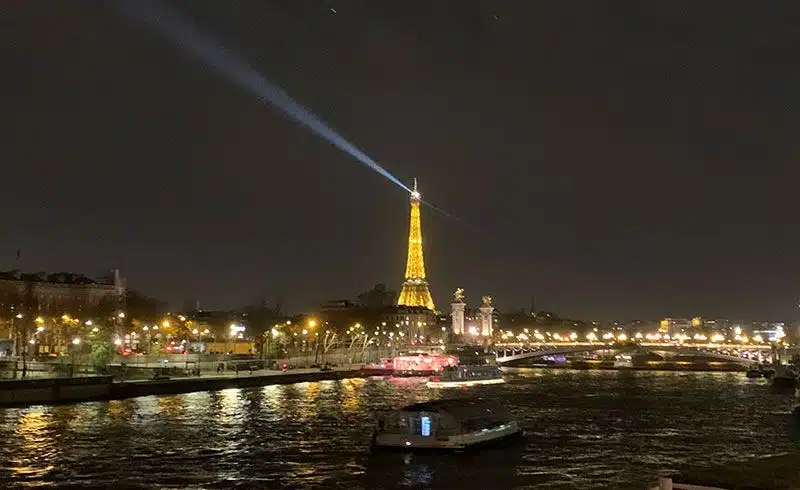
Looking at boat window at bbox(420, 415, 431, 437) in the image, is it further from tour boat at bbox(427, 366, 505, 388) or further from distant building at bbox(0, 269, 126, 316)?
distant building at bbox(0, 269, 126, 316)

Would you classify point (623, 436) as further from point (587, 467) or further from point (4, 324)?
point (4, 324)

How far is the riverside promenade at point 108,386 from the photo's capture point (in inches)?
1970

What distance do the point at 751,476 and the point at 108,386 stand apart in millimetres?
47418

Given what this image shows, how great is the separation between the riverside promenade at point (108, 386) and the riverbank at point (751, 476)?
42.8 metres

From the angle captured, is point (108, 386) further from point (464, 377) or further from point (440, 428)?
point (464, 377)

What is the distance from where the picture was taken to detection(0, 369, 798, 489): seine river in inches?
1094

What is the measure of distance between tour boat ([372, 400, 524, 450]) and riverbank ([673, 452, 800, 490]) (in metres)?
15.2

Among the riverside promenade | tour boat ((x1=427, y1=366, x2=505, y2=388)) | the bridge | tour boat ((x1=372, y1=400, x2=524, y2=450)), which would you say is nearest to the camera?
tour boat ((x1=372, y1=400, x2=524, y2=450))

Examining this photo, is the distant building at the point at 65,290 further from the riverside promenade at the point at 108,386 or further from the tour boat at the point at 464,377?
the tour boat at the point at 464,377

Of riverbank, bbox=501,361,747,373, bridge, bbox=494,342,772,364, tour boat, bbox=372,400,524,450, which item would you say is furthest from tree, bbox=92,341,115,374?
bridge, bbox=494,342,772,364

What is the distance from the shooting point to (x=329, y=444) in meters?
36.3

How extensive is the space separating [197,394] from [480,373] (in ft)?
115

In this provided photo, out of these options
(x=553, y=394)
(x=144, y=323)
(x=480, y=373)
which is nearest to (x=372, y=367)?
(x=480, y=373)

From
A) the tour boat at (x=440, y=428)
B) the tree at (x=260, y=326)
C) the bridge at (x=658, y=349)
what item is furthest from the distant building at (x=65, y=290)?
the tour boat at (x=440, y=428)
